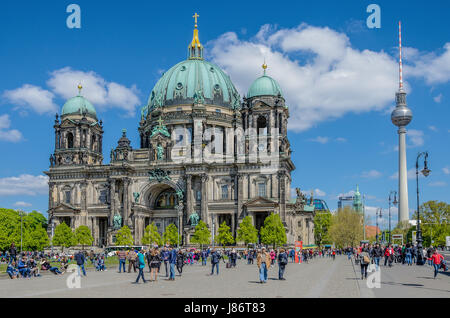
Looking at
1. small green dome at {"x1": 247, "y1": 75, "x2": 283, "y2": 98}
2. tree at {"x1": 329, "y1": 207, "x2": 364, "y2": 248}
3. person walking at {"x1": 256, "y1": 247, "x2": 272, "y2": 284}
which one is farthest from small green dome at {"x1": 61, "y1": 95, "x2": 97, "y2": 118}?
person walking at {"x1": 256, "y1": 247, "x2": 272, "y2": 284}

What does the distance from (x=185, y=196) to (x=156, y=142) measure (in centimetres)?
1088

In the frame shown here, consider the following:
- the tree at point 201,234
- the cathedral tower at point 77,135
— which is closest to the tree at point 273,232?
the tree at point 201,234

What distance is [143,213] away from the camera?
9019 centimetres

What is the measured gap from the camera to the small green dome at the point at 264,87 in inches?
3600

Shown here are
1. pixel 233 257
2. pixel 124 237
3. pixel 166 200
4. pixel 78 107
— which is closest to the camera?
pixel 233 257

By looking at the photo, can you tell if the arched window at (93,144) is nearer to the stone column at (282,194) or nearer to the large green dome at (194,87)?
the large green dome at (194,87)

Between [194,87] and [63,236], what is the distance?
115 ft

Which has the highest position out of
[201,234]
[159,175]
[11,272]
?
[159,175]

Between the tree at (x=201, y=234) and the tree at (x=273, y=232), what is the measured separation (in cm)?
824

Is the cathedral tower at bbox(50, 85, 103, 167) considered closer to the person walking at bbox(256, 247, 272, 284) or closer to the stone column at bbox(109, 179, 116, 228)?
the stone column at bbox(109, 179, 116, 228)

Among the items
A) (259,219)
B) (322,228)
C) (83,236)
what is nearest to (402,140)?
(322,228)

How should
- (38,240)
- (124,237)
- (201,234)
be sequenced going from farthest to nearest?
1. (38,240)
2. (124,237)
3. (201,234)

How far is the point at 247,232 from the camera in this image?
78.8m

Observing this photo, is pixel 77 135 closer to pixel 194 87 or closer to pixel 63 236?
pixel 63 236
